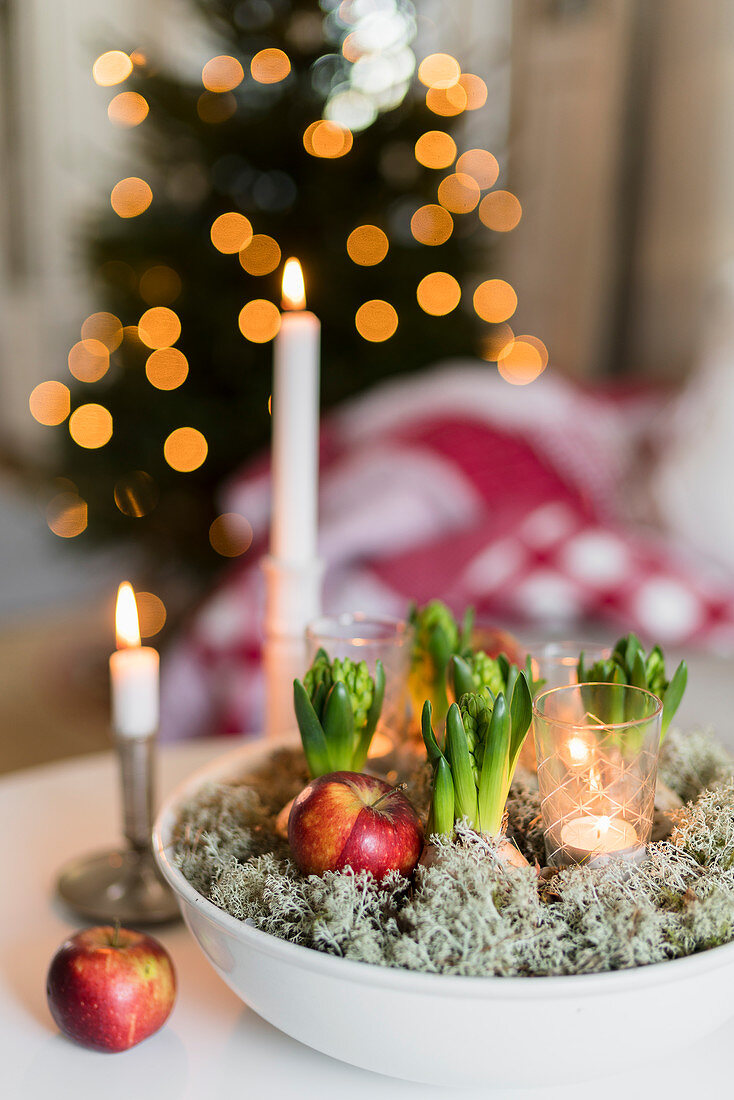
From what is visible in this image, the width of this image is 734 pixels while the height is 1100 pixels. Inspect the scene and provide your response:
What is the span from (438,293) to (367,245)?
0.19 m

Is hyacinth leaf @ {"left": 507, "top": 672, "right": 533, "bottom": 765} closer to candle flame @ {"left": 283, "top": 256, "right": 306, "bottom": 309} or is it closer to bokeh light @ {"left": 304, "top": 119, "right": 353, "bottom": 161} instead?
candle flame @ {"left": 283, "top": 256, "right": 306, "bottom": 309}

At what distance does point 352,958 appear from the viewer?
0.40m

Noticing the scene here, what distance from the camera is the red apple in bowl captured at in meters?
0.42

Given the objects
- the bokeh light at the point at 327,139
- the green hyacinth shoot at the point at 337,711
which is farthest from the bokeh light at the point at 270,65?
the green hyacinth shoot at the point at 337,711

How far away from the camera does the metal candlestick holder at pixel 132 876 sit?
0.63 metres

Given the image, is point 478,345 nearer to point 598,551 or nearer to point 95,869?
point 598,551

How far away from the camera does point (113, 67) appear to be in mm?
1831

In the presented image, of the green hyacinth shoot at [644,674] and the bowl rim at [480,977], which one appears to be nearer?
the bowl rim at [480,977]

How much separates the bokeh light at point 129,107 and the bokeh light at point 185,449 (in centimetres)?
59

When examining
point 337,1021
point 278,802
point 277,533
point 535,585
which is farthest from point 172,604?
point 337,1021

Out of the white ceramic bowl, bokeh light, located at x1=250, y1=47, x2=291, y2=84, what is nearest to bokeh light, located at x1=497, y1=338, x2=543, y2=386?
bokeh light, located at x1=250, y1=47, x2=291, y2=84

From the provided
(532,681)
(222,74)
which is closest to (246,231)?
(222,74)

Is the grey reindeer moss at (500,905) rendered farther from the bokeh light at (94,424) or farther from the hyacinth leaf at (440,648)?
the bokeh light at (94,424)

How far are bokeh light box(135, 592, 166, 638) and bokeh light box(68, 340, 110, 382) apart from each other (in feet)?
1.64
